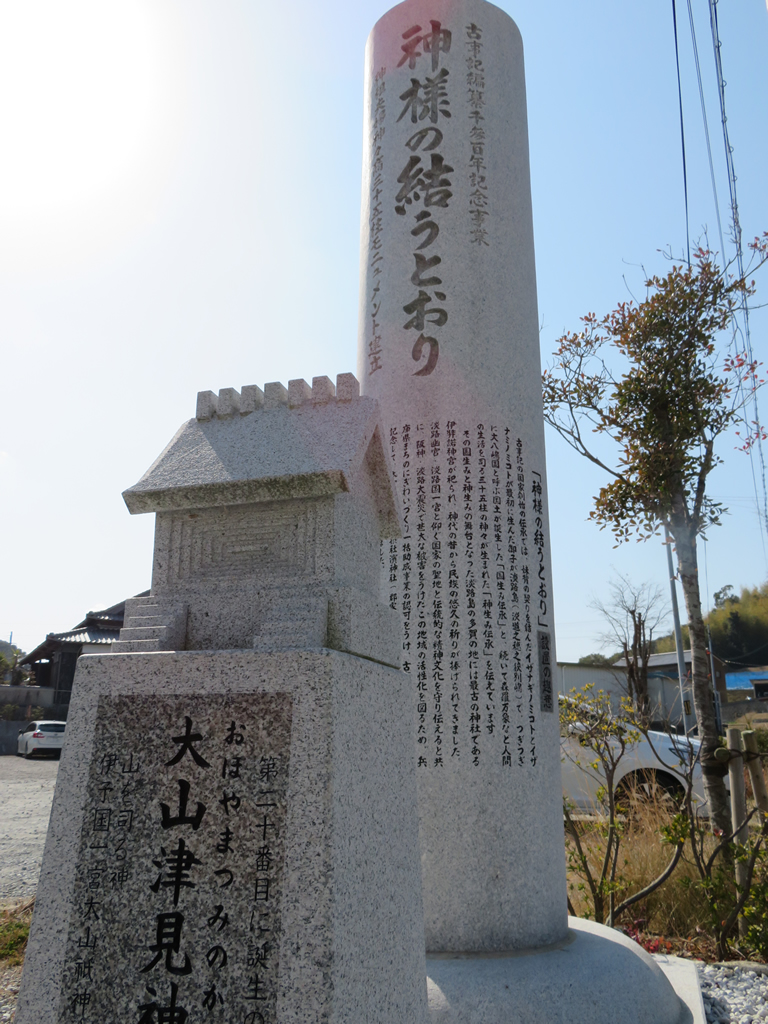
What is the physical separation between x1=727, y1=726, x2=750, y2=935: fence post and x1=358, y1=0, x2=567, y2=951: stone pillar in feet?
5.18

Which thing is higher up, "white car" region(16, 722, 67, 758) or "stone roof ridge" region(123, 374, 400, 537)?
"stone roof ridge" region(123, 374, 400, 537)

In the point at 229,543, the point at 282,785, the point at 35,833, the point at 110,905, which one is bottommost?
the point at 35,833

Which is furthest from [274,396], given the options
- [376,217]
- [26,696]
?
[26,696]

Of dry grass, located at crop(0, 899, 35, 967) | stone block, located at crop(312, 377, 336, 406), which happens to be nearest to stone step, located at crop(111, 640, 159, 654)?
stone block, located at crop(312, 377, 336, 406)

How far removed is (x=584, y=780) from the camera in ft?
24.7

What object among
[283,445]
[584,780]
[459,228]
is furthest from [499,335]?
[584,780]

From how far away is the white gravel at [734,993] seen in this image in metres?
3.31

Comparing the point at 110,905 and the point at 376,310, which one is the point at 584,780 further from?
the point at 110,905

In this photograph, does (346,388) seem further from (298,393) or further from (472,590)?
(472,590)

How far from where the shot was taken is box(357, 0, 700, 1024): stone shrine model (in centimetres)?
311

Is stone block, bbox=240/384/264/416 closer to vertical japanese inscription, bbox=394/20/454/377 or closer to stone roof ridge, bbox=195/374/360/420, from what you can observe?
stone roof ridge, bbox=195/374/360/420

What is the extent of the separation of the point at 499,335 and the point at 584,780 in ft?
17.9

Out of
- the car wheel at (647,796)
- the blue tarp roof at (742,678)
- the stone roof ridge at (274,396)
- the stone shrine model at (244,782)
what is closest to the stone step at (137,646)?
the stone shrine model at (244,782)

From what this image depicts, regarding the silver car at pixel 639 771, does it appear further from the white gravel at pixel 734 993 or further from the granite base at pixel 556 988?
the granite base at pixel 556 988
